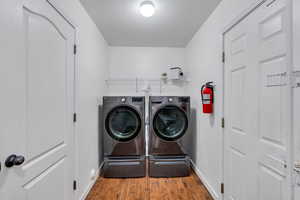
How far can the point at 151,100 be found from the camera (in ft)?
8.73

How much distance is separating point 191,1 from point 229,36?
62 cm

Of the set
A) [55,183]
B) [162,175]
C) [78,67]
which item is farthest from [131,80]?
[55,183]

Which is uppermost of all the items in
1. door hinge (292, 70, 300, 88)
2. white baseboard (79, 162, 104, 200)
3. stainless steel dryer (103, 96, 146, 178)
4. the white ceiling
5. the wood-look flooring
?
the white ceiling

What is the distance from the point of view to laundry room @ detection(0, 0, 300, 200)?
98cm

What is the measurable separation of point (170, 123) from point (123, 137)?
2.67 ft

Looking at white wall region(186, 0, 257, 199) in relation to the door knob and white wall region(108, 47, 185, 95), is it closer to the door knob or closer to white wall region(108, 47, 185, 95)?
white wall region(108, 47, 185, 95)

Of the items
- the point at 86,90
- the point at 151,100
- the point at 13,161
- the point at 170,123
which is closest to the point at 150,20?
the point at 151,100

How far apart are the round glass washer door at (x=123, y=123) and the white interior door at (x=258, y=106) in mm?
1379

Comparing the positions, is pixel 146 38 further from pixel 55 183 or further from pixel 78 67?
pixel 55 183

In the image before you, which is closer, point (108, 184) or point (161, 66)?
point (108, 184)

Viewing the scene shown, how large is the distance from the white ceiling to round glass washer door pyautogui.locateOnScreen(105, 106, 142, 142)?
1.30 m

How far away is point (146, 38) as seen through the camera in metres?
2.99

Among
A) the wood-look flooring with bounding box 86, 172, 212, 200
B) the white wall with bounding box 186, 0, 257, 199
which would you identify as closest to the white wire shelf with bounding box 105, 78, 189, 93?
the white wall with bounding box 186, 0, 257, 199

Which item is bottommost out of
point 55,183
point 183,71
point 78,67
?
point 55,183
